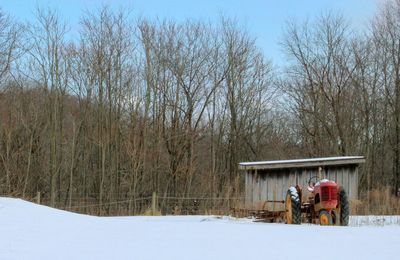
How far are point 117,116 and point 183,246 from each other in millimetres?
22495

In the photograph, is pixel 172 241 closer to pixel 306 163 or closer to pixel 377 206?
pixel 306 163

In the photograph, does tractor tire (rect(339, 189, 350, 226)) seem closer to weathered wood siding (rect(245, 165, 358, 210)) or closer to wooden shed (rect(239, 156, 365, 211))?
wooden shed (rect(239, 156, 365, 211))

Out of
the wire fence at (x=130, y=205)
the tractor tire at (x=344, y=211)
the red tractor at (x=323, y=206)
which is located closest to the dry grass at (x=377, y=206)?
the red tractor at (x=323, y=206)

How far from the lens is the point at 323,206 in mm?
12102

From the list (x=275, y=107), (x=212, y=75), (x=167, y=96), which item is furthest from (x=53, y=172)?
(x=275, y=107)

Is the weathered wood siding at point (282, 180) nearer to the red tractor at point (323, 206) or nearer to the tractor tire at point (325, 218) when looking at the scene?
the red tractor at point (323, 206)

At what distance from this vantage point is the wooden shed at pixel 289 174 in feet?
58.6

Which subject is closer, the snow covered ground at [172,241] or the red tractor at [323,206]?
the snow covered ground at [172,241]

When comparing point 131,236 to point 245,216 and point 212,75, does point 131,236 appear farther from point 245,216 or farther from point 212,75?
point 212,75

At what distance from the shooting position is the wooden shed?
17875 mm

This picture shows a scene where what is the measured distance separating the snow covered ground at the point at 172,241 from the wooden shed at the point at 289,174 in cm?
829

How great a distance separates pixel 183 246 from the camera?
7.11 meters

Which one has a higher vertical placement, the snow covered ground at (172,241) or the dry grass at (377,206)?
the dry grass at (377,206)

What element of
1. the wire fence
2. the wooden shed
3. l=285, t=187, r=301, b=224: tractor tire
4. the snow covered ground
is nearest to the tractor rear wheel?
l=285, t=187, r=301, b=224: tractor tire
